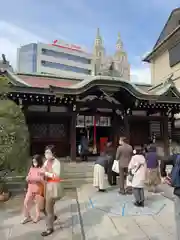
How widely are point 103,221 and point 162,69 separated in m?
18.1

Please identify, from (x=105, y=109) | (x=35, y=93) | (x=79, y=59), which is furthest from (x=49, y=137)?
(x=79, y=59)

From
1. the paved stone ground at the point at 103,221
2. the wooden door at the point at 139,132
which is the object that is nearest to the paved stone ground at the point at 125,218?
the paved stone ground at the point at 103,221

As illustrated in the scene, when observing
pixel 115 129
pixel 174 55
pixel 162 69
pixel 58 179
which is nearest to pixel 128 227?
pixel 58 179

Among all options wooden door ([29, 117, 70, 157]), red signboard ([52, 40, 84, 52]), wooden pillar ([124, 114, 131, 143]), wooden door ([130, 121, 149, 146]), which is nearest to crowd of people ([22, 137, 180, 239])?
wooden pillar ([124, 114, 131, 143])

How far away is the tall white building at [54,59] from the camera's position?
64938 mm

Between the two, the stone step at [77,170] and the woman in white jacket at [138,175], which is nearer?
the woman in white jacket at [138,175]

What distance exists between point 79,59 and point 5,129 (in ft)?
229

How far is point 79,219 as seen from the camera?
513 centimetres

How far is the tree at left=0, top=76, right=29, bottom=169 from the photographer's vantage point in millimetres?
5848

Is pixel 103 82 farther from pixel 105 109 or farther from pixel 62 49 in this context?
pixel 62 49

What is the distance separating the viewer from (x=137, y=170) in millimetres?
5832

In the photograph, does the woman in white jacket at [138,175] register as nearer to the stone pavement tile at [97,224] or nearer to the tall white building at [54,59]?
the stone pavement tile at [97,224]

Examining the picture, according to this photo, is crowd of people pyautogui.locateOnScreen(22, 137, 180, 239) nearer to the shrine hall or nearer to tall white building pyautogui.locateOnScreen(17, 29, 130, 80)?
the shrine hall

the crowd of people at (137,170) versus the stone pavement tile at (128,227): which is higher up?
Answer: the crowd of people at (137,170)
